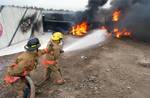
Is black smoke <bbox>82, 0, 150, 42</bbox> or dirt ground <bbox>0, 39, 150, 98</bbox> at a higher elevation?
black smoke <bbox>82, 0, 150, 42</bbox>

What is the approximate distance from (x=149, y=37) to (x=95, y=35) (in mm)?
3505

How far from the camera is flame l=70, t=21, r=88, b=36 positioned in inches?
794

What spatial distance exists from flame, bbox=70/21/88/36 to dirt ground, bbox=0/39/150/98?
451 centimetres

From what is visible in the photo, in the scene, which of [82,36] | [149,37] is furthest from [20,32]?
[149,37]

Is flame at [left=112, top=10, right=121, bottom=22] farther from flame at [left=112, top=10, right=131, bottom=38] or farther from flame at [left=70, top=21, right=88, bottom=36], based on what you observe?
flame at [left=70, top=21, right=88, bottom=36]

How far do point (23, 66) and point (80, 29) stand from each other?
1160 cm

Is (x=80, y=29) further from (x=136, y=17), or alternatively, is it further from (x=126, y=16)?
(x=136, y=17)

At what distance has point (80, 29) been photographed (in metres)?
20.4

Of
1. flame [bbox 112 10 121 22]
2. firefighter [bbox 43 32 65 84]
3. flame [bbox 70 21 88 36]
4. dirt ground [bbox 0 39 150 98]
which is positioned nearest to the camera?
dirt ground [bbox 0 39 150 98]

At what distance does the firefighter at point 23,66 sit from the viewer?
913 centimetres

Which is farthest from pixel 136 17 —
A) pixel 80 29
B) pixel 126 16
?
pixel 80 29

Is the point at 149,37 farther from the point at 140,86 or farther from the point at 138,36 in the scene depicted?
the point at 140,86

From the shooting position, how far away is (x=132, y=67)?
1293cm

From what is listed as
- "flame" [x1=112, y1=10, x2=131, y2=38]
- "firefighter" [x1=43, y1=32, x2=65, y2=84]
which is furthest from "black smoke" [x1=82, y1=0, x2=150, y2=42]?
"firefighter" [x1=43, y1=32, x2=65, y2=84]
